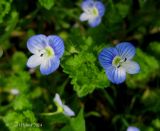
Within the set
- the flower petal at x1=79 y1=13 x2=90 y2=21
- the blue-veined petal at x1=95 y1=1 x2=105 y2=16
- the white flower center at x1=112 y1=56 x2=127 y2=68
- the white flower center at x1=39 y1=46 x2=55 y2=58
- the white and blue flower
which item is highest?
→ the blue-veined petal at x1=95 y1=1 x2=105 y2=16

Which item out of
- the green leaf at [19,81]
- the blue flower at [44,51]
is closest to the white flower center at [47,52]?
the blue flower at [44,51]

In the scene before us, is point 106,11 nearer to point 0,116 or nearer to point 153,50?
point 153,50

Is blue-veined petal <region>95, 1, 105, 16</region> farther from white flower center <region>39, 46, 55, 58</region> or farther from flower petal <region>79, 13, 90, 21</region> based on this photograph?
white flower center <region>39, 46, 55, 58</region>

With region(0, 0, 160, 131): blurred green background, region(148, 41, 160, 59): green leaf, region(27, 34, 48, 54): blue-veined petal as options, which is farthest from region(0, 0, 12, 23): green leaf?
region(148, 41, 160, 59): green leaf

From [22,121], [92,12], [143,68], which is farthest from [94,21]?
[22,121]

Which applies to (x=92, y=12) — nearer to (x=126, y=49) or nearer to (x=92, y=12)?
(x=92, y=12)

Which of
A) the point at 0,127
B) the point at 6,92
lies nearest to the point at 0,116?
the point at 0,127
